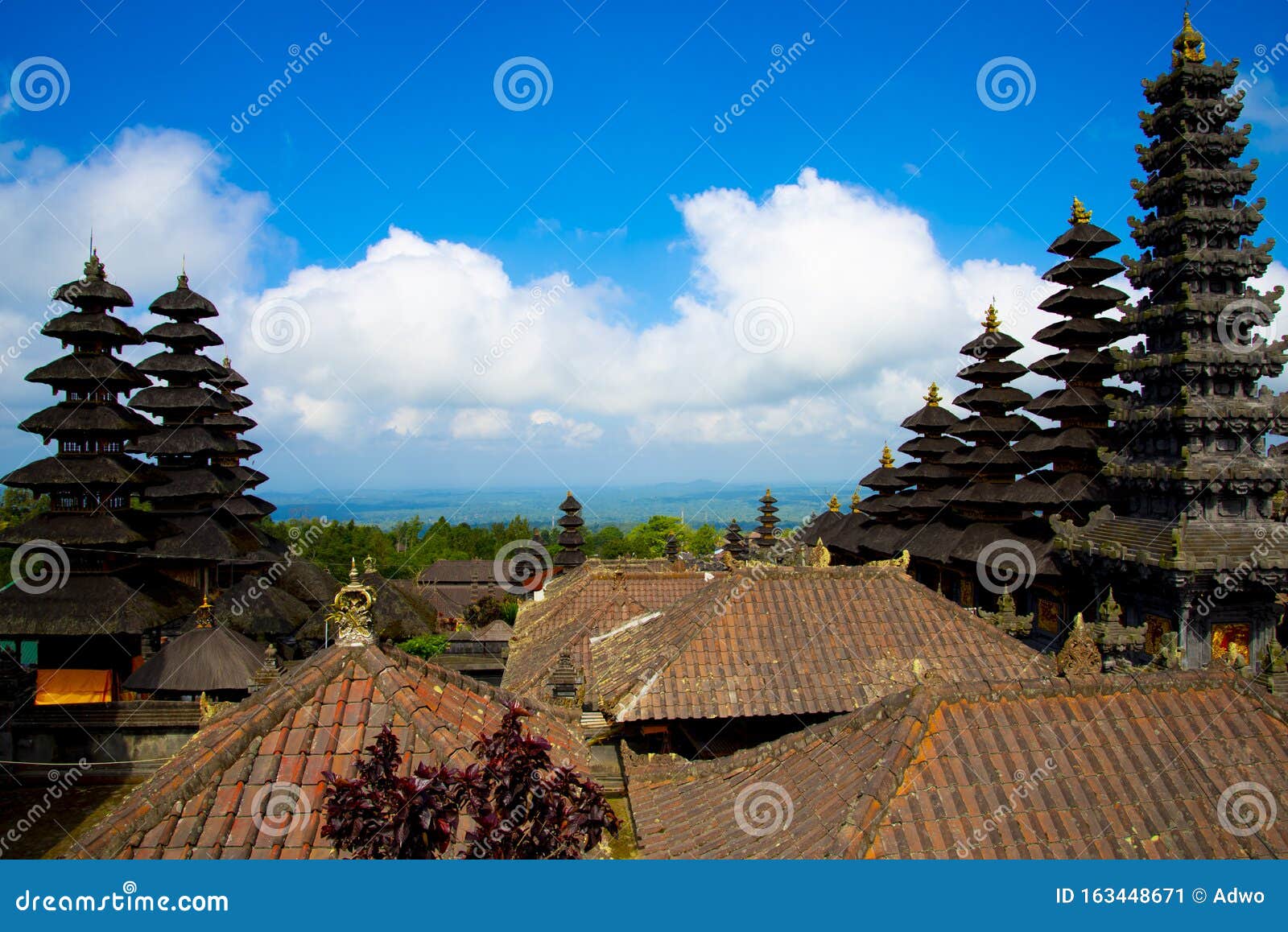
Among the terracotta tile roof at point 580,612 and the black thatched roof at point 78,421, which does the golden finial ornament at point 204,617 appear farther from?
the terracotta tile roof at point 580,612

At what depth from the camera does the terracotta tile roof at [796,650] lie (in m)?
10.5

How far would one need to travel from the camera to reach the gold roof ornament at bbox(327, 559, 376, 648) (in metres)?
6.99

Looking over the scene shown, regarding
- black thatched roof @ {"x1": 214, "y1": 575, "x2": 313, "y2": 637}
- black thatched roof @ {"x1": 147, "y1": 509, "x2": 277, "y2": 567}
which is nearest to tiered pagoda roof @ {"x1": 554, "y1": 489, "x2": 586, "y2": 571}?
black thatched roof @ {"x1": 214, "y1": 575, "x2": 313, "y2": 637}

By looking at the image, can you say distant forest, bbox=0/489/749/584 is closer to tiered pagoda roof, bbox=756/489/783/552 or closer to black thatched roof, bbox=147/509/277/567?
tiered pagoda roof, bbox=756/489/783/552

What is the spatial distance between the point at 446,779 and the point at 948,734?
5.01 meters

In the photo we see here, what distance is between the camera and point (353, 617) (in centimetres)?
704

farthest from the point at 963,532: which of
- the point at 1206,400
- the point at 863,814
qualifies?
the point at 863,814

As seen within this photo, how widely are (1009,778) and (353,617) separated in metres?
6.25

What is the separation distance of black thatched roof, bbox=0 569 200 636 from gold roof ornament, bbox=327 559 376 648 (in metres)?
19.1

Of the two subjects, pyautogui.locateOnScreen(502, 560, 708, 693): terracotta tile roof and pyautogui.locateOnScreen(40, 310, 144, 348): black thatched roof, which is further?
pyautogui.locateOnScreen(40, 310, 144, 348): black thatched roof

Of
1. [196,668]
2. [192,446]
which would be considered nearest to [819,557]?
[196,668]

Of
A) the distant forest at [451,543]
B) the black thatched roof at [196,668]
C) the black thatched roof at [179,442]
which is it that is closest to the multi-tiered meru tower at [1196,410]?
the black thatched roof at [196,668]

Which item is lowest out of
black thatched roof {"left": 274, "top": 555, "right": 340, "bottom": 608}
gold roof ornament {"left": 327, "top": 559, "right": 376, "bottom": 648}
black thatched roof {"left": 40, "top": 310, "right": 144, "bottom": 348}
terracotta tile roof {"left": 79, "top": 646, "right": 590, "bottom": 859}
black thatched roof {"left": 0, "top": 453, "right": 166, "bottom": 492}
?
terracotta tile roof {"left": 79, "top": 646, "right": 590, "bottom": 859}

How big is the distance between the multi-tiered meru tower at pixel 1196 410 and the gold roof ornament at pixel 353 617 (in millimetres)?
18900
